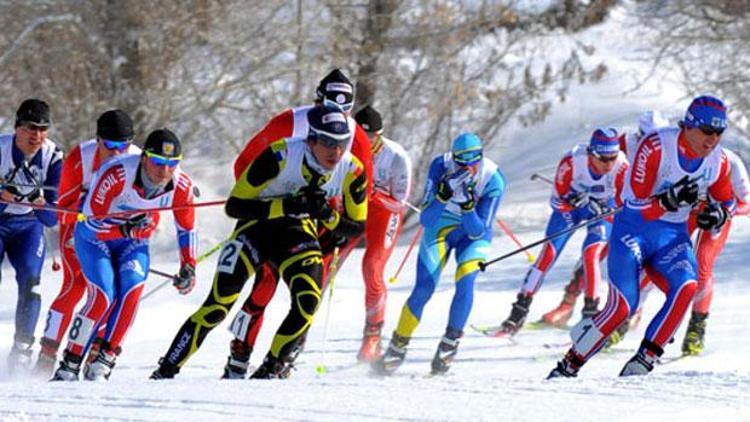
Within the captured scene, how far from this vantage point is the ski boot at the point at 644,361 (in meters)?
8.73

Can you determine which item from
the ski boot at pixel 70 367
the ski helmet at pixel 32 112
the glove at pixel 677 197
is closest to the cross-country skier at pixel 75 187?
the ski helmet at pixel 32 112

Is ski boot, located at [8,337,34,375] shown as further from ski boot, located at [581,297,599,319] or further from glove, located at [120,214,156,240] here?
ski boot, located at [581,297,599,319]

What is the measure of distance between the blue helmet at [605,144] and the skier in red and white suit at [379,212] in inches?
71.7

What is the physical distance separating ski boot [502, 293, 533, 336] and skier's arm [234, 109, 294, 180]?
4.00 meters

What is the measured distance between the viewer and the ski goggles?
1079 centimetres

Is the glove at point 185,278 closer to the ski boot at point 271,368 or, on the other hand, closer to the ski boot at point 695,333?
the ski boot at point 271,368

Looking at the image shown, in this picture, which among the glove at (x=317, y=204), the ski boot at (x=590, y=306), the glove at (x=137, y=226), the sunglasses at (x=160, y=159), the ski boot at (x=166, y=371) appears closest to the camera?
the glove at (x=317, y=204)

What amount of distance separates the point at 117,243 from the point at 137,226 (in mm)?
175

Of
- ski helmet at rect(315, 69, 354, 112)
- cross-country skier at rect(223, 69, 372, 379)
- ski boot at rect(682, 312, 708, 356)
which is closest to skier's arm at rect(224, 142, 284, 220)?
Result: cross-country skier at rect(223, 69, 372, 379)

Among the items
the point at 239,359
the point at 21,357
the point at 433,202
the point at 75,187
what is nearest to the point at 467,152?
the point at 433,202

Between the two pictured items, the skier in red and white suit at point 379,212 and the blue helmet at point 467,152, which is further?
the skier in red and white suit at point 379,212

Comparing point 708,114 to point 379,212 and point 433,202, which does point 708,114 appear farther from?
point 379,212

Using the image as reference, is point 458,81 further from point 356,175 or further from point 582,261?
point 356,175

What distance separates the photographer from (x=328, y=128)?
8.24m
